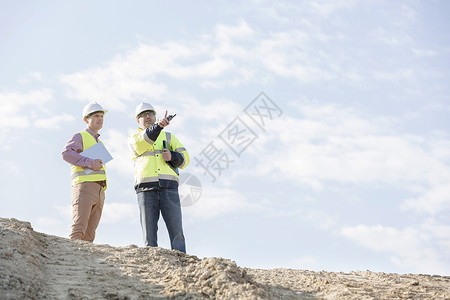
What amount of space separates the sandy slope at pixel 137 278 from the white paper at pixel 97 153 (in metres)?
1.30

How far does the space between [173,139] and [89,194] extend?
5.00 feet

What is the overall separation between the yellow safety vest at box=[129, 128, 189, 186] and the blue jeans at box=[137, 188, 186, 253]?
22 cm

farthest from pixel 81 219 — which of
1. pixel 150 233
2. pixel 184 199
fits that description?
pixel 184 199

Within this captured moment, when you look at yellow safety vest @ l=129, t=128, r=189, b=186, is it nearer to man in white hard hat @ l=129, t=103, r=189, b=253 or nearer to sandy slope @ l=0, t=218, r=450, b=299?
man in white hard hat @ l=129, t=103, r=189, b=253

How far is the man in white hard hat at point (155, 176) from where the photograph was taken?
307 inches

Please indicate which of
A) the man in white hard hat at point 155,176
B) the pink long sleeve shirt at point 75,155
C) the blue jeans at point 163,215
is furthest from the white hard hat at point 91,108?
the blue jeans at point 163,215

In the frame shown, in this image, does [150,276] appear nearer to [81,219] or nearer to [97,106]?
[81,219]

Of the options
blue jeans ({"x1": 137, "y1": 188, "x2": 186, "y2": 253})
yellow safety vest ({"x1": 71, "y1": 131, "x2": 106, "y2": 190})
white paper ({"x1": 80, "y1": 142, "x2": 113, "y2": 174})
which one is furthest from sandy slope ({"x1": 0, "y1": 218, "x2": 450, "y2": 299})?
white paper ({"x1": 80, "y1": 142, "x2": 113, "y2": 174})

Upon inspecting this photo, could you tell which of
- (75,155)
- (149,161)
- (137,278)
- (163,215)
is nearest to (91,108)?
(75,155)

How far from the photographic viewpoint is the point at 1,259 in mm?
5980

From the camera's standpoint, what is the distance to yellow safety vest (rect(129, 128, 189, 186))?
7926mm

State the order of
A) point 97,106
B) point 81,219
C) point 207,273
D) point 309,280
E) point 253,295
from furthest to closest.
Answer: point 97,106
point 81,219
point 309,280
point 207,273
point 253,295

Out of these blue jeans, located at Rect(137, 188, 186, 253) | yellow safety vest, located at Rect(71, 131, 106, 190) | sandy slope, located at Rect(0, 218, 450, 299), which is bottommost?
sandy slope, located at Rect(0, 218, 450, 299)

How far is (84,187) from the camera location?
7.86 metres
